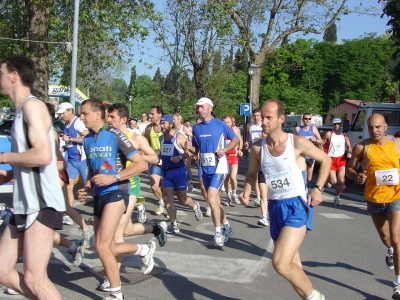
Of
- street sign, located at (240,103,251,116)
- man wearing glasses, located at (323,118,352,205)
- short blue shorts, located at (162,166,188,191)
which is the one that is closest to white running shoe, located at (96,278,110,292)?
short blue shorts, located at (162,166,188,191)

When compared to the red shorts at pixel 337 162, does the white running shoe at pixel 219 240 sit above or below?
below

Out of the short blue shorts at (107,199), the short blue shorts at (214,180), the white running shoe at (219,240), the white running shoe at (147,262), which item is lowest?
the white running shoe at (219,240)

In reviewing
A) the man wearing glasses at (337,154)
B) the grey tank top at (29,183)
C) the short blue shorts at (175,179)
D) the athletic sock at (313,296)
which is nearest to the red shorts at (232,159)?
the man wearing glasses at (337,154)

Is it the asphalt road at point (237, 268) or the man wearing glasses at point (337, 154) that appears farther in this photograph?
the man wearing glasses at point (337, 154)

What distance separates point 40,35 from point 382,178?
14.5m

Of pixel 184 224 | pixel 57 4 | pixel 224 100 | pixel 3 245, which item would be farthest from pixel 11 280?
pixel 224 100

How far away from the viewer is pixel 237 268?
639cm

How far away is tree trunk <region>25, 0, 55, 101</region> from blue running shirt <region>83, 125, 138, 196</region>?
12.8 meters

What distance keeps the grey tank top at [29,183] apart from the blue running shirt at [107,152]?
50.5 inches

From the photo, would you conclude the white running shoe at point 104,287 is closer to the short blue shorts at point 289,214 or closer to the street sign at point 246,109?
the short blue shorts at point 289,214

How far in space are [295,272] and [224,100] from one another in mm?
28430

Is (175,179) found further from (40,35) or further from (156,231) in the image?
(40,35)

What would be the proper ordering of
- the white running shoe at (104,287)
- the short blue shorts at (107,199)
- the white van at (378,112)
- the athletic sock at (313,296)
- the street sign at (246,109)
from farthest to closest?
the street sign at (246,109)
the white van at (378,112)
the white running shoe at (104,287)
the short blue shorts at (107,199)
the athletic sock at (313,296)

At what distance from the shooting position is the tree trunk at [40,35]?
17.2m
